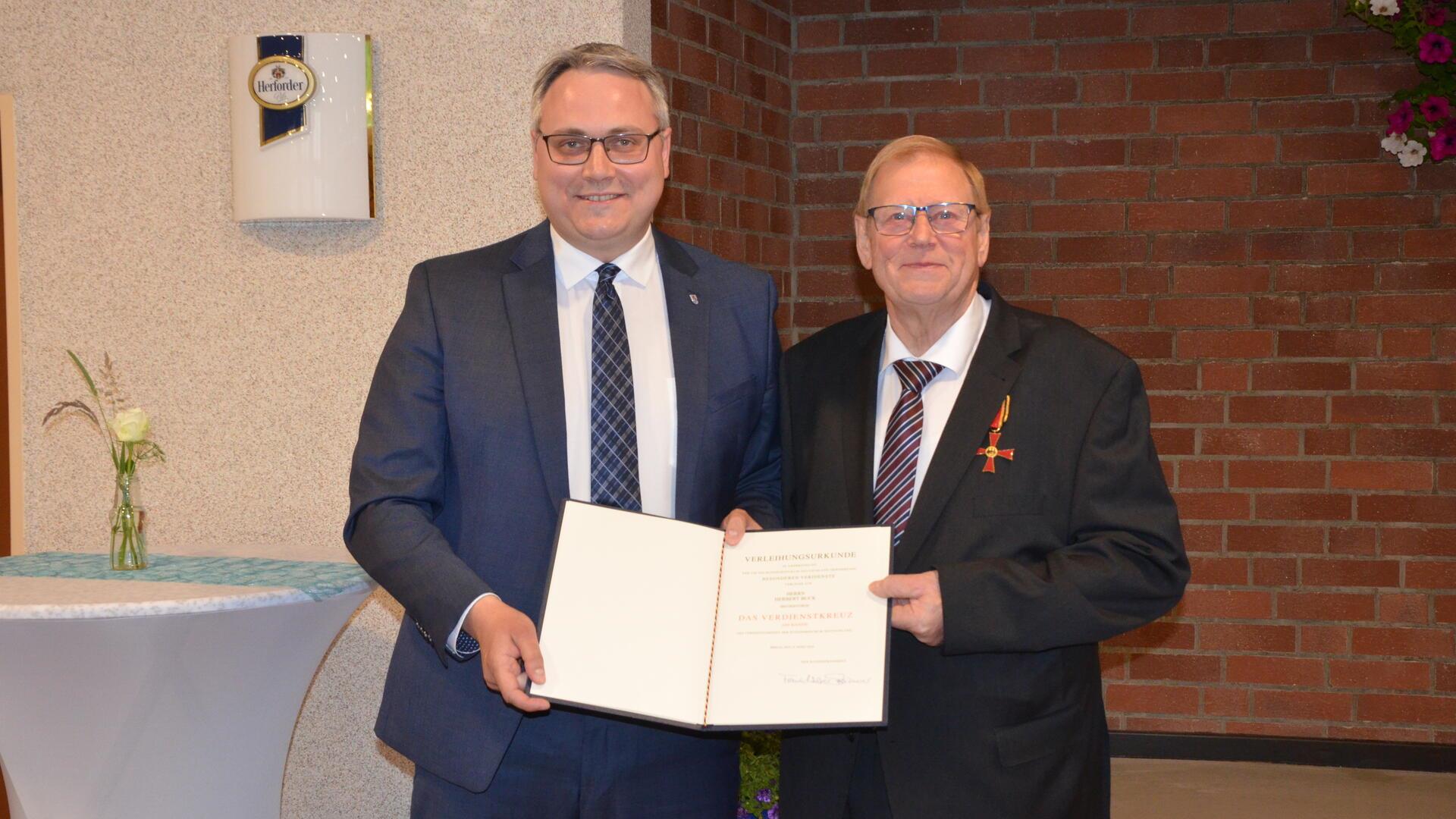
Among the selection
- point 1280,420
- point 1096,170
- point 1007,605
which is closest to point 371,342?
point 1007,605

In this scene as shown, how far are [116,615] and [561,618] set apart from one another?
94 cm

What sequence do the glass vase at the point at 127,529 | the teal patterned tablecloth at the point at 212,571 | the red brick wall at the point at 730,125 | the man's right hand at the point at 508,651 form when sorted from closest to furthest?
the man's right hand at the point at 508,651
the teal patterned tablecloth at the point at 212,571
the glass vase at the point at 127,529
the red brick wall at the point at 730,125

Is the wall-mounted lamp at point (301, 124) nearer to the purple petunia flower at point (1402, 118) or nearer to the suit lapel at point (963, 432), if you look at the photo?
the suit lapel at point (963, 432)

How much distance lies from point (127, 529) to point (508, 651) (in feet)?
4.47

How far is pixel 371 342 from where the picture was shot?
330 cm

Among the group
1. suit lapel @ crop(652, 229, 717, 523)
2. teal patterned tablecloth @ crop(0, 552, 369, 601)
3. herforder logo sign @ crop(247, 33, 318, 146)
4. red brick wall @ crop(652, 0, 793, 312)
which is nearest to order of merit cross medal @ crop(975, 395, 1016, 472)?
suit lapel @ crop(652, 229, 717, 523)

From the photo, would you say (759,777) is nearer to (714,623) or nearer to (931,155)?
(714,623)

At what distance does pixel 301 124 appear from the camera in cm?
309

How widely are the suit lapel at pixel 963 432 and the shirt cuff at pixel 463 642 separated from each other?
65 cm

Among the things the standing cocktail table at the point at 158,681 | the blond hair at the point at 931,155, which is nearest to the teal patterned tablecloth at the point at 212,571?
the standing cocktail table at the point at 158,681

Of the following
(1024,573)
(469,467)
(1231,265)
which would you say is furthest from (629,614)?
(1231,265)

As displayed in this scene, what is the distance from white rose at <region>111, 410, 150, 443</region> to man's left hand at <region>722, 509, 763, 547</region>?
145 centimetres

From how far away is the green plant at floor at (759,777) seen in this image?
10.5ft
